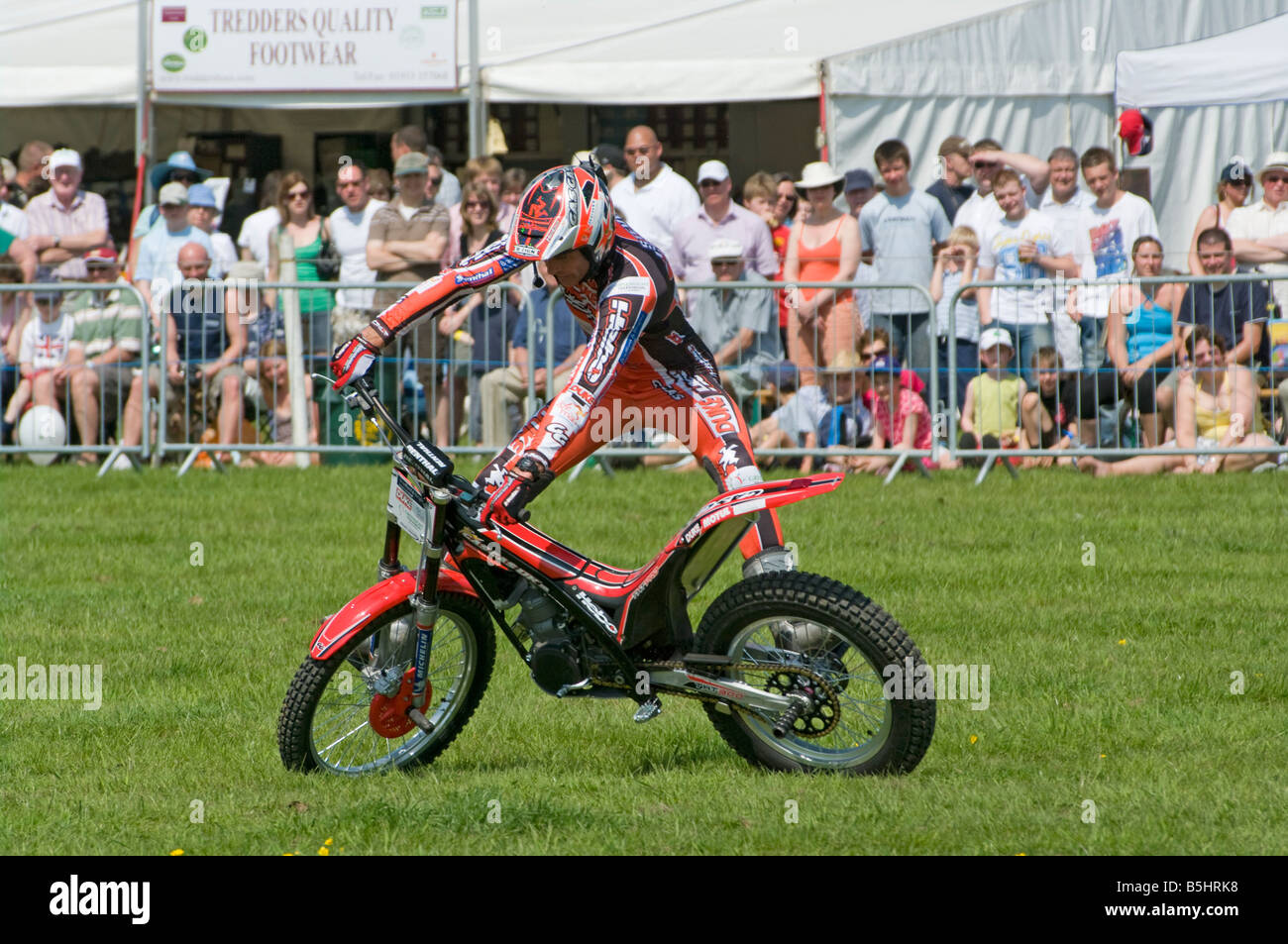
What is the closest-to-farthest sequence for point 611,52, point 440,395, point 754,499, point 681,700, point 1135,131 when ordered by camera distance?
point 754,499
point 681,700
point 440,395
point 1135,131
point 611,52

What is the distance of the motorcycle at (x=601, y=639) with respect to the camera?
6039 mm

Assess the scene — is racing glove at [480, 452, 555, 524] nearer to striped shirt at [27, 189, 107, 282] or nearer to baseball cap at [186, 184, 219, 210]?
baseball cap at [186, 184, 219, 210]

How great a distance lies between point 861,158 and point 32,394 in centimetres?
728

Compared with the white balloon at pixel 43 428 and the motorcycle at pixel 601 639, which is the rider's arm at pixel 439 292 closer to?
the motorcycle at pixel 601 639

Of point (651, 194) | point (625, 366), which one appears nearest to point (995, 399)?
point (651, 194)

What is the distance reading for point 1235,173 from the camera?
1502 cm

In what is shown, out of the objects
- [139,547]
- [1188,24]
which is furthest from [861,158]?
[139,547]

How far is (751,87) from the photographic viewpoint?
16.9 m

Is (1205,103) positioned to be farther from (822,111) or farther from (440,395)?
(440,395)

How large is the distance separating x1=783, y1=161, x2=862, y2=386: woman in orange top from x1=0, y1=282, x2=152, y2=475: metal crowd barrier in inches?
189

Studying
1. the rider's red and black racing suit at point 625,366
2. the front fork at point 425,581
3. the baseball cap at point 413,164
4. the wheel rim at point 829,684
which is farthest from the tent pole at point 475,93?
the wheel rim at point 829,684

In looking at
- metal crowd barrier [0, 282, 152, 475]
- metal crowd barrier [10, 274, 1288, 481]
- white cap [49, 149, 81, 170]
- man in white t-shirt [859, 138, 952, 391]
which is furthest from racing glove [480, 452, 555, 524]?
white cap [49, 149, 81, 170]

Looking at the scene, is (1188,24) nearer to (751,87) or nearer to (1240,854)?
(751,87)

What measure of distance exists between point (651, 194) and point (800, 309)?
7.71 feet
